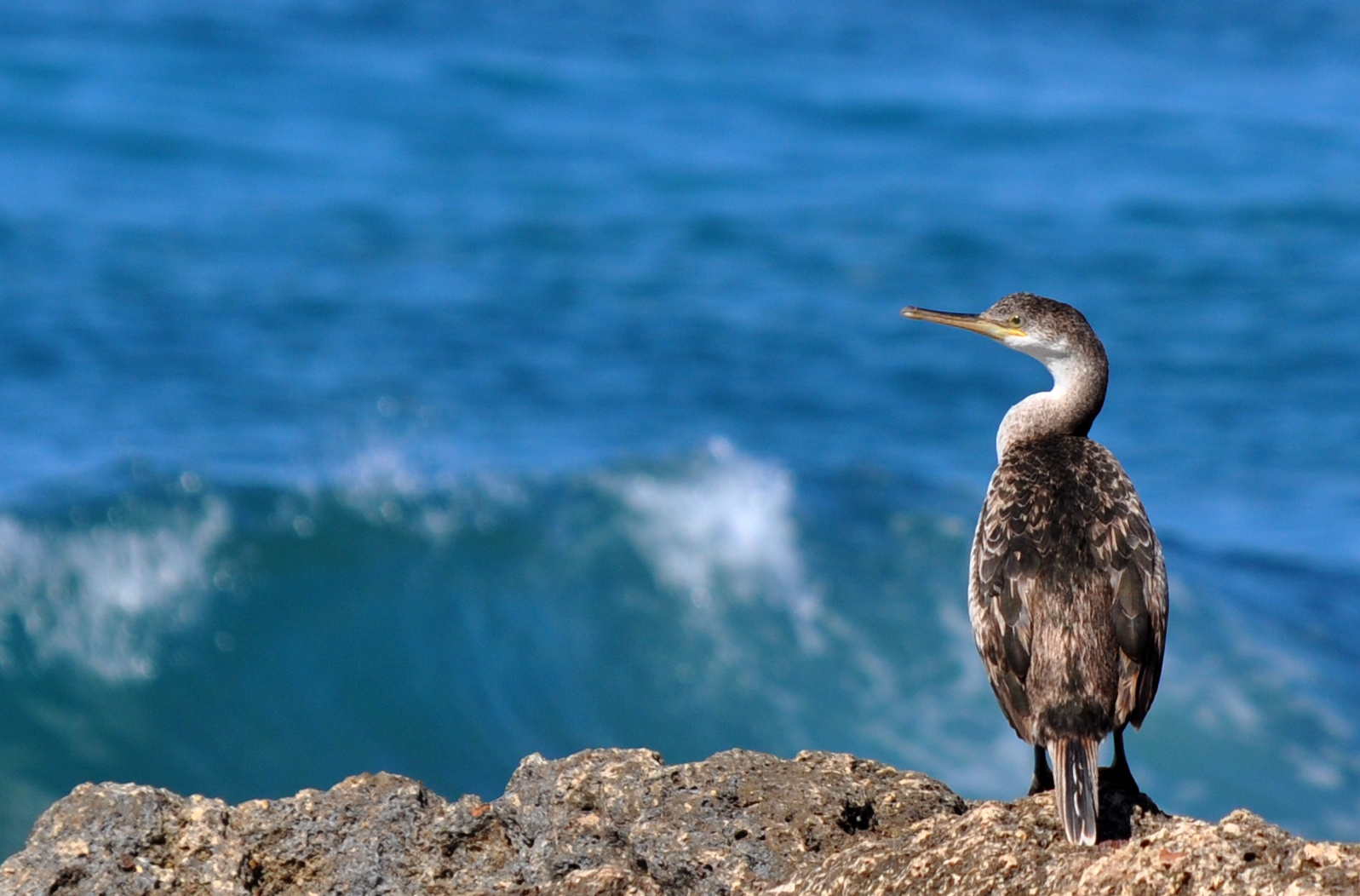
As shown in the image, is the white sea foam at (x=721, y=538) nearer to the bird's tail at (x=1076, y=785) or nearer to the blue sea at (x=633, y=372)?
the blue sea at (x=633, y=372)

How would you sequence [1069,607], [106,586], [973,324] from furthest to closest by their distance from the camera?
[106,586], [973,324], [1069,607]

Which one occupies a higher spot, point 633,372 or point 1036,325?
point 633,372

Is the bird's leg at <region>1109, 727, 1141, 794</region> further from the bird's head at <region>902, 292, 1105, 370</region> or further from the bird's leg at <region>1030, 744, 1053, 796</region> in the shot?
the bird's head at <region>902, 292, 1105, 370</region>

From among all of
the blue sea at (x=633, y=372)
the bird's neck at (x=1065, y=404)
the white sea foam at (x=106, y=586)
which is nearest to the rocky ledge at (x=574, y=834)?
the bird's neck at (x=1065, y=404)

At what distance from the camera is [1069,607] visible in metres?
5.03

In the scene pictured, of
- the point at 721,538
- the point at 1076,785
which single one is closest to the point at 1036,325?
the point at 1076,785

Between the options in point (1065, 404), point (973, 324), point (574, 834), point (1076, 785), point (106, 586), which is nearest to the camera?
point (1076, 785)

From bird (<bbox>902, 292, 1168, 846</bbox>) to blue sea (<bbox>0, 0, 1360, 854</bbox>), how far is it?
6.15 metres

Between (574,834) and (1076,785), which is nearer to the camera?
(1076,785)

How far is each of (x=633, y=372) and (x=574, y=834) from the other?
12408 millimetres

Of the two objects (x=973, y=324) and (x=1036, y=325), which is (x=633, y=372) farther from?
(x=1036, y=325)

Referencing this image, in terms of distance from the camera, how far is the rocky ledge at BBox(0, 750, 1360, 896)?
4164 mm

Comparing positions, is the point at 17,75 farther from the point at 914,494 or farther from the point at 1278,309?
the point at 1278,309

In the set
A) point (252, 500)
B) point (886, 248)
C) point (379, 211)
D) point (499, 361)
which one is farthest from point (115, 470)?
point (886, 248)
